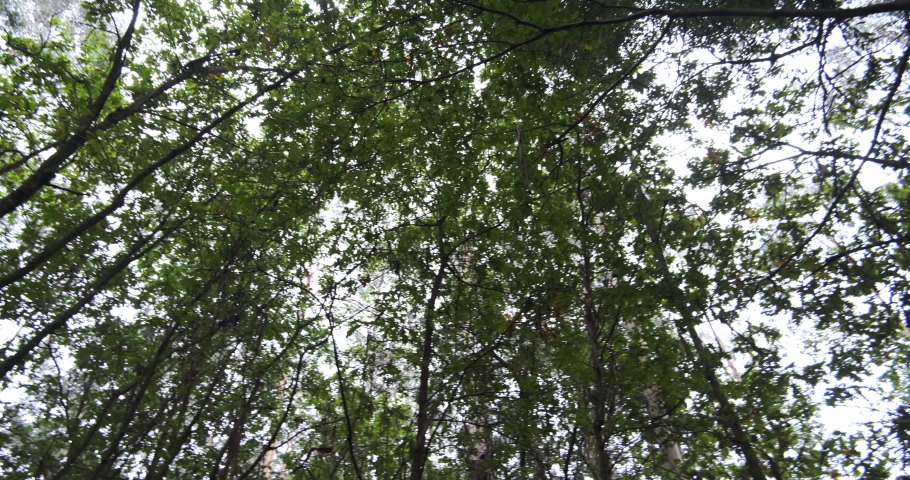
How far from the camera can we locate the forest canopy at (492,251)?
460 centimetres

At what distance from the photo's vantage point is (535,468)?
16.1ft

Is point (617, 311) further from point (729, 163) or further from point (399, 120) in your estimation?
point (399, 120)

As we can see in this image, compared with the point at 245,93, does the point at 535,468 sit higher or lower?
lower

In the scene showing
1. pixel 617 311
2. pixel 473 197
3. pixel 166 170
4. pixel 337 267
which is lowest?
pixel 617 311

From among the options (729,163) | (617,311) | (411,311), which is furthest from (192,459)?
(729,163)

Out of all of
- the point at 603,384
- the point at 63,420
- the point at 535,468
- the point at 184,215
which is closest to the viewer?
Result: the point at 603,384

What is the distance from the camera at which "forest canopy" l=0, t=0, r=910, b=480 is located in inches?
181

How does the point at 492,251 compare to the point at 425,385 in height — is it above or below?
above

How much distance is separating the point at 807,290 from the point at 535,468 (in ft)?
9.86

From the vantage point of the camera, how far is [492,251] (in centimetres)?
570

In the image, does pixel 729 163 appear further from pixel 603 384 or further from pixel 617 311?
pixel 603 384

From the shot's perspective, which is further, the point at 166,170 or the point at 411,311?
the point at 166,170

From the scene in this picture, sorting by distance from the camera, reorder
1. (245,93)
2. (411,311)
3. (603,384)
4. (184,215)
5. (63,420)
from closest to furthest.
A: (603,384)
(411,311)
(63,420)
(184,215)
(245,93)

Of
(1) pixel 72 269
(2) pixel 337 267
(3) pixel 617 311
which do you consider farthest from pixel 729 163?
(1) pixel 72 269
